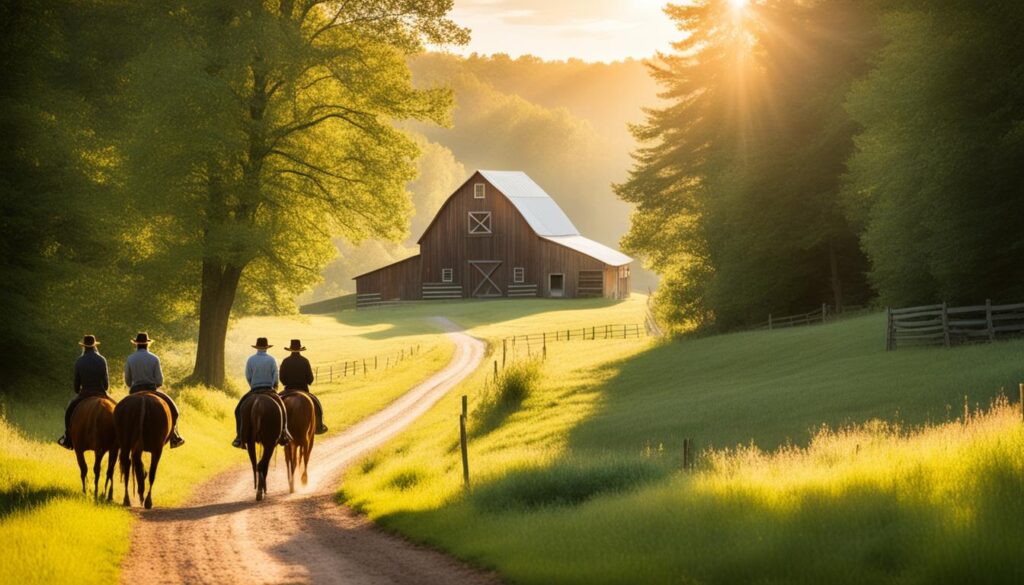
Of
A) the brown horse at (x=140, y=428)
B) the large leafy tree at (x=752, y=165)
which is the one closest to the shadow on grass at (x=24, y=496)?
the brown horse at (x=140, y=428)

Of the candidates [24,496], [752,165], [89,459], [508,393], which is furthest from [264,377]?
[752,165]

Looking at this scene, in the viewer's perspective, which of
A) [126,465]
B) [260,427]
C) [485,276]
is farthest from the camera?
[485,276]

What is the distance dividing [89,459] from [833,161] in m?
40.8

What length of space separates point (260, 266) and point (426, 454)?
42.5 ft

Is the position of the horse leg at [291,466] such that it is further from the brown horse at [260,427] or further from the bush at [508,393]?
the bush at [508,393]

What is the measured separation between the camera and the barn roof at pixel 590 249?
93.8 metres

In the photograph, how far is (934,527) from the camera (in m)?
11.2

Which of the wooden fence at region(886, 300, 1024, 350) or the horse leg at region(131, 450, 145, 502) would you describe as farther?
the wooden fence at region(886, 300, 1024, 350)

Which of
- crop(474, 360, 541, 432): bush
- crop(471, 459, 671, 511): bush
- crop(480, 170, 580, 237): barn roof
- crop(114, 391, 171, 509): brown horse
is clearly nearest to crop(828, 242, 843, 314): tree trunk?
crop(474, 360, 541, 432): bush

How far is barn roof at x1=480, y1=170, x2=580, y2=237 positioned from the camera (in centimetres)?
9662

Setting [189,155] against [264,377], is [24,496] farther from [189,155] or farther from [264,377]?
[189,155]

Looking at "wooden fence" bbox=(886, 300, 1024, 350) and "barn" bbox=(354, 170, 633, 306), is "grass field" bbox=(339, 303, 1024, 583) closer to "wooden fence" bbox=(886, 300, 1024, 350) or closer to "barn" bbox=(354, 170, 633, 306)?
"wooden fence" bbox=(886, 300, 1024, 350)

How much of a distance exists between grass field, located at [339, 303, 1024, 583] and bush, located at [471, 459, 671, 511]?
0.03m

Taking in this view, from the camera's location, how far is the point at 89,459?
23.8m
